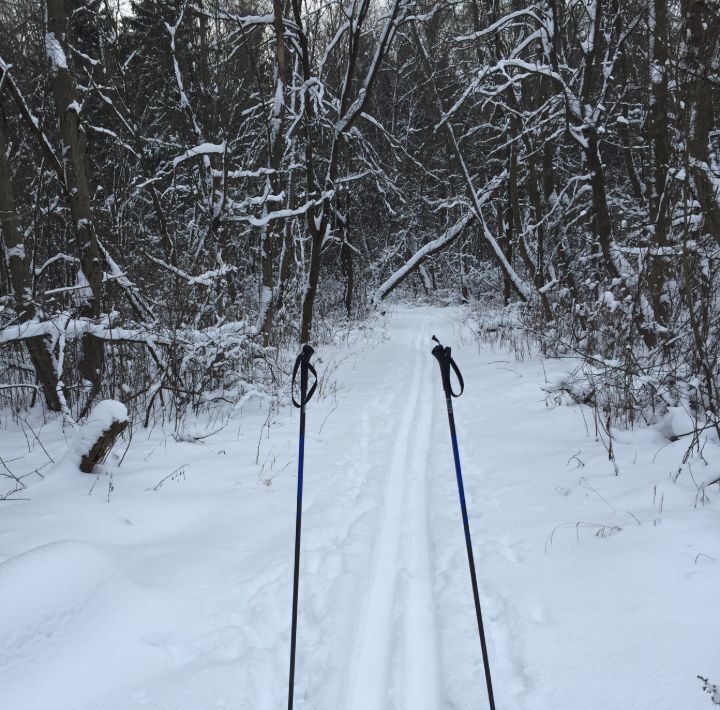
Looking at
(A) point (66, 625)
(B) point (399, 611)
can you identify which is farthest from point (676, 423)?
(A) point (66, 625)

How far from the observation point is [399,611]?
2.73 m

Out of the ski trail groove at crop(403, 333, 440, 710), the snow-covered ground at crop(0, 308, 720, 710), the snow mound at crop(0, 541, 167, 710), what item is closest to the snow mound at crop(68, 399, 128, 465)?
the snow-covered ground at crop(0, 308, 720, 710)

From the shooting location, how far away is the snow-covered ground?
2162mm

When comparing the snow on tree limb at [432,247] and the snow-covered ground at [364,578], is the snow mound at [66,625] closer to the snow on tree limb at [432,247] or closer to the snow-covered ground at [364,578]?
the snow-covered ground at [364,578]

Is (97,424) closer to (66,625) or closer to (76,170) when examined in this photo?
(66,625)

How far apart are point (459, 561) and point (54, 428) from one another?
4.87m

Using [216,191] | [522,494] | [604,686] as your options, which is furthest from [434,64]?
[604,686]

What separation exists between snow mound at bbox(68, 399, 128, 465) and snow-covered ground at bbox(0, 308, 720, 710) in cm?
19

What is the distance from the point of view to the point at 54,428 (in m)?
5.72

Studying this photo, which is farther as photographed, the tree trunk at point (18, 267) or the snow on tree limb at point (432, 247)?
the snow on tree limb at point (432, 247)

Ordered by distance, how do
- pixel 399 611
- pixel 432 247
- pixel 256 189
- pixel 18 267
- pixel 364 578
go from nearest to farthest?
pixel 399 611 → pixel 364 578 → pixel 18 267 → pixel 256 189 → pixel 432 247

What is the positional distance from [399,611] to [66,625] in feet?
5.35

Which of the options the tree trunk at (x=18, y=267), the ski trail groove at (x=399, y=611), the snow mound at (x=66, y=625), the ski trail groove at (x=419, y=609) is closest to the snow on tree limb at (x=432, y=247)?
the tree trunk at (x=18, y=267)

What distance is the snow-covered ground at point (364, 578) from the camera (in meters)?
2.16
